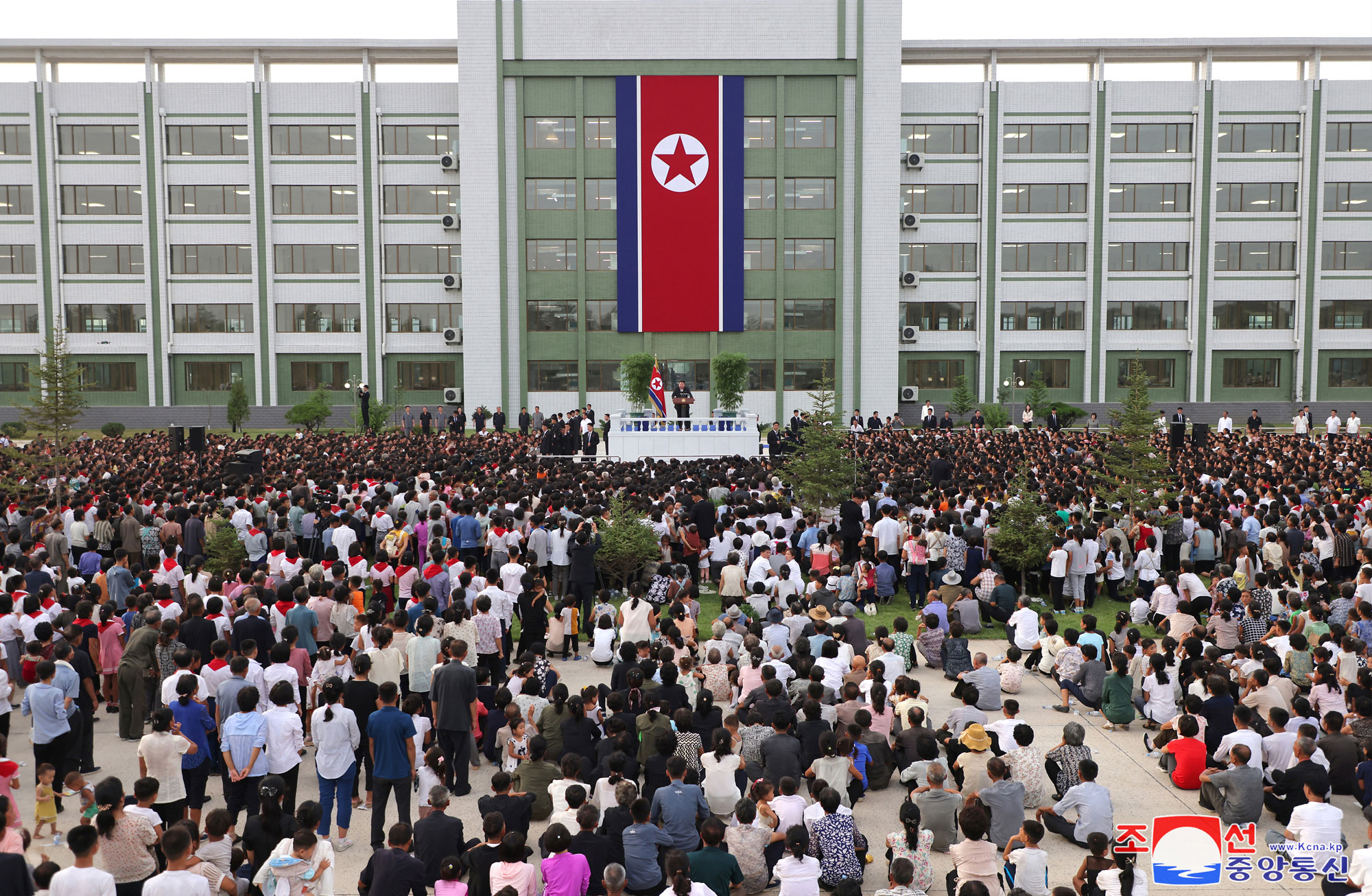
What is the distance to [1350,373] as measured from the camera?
173 ft

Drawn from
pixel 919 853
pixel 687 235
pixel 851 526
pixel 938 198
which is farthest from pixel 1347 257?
pixel 919 853

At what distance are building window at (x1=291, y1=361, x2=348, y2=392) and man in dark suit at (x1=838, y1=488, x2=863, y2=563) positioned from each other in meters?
40.0

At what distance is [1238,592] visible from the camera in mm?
13445

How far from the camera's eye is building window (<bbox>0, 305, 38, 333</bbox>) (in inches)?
2003

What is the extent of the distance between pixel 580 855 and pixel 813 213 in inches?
1799

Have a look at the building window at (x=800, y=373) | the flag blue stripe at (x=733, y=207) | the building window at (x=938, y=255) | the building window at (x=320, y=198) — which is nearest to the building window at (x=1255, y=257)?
the building window at (x=938, y=255)

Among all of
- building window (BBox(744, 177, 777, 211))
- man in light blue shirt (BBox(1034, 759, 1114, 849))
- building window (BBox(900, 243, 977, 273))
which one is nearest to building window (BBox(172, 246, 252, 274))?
building window (BBox(744, 177, 777, 211))

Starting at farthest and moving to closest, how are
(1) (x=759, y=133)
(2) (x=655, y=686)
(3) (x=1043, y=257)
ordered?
(3) (x=1043, y=257) → (1) (x=759, y=133) → (2) (x=655, y=686)

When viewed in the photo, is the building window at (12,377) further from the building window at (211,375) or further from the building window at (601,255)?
the building window at (601,255)

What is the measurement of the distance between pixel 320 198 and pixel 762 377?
25.7 metres

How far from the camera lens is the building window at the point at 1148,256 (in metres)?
51.8

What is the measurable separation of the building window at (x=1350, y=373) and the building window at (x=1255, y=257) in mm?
6087

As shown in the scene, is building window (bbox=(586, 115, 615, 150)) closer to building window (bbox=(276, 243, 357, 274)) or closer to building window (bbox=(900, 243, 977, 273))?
building window (bbox=(276, 243, 357, 274))

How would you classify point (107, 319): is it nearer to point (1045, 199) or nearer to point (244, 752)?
point (1045, 199)
